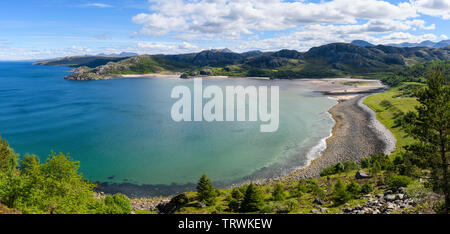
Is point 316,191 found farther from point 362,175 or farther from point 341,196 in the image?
point 362,175

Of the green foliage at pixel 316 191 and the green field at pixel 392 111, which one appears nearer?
the green foliage at pixel 316 191

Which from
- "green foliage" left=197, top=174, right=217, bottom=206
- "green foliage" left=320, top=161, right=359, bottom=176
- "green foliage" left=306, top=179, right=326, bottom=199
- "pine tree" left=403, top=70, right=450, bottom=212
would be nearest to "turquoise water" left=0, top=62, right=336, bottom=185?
"green foliage" left=320, top=161, right=359, bottom=176

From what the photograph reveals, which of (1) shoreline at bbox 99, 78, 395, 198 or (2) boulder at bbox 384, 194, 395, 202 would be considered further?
(1) shoreline at bbox 99, 78, 395, 198

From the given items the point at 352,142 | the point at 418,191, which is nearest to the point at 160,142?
the point at 352,142

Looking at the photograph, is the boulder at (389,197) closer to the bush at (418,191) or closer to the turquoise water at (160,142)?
the bush at (418,191)

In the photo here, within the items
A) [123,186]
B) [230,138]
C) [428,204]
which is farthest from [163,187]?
[428,204]

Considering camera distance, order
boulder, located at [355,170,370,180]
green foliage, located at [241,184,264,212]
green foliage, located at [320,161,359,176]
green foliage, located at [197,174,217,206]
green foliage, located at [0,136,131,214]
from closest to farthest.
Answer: green foliage, located at [0,136,131,214] < green foliage, located at [241,184,264,212] < green foliage, located at [197,174,217,206] < boulder, located at [355,170,370,180] < green foliage, located at [320,161,359,176]

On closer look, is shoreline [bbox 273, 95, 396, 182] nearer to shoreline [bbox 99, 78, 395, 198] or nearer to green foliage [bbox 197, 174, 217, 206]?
shoreline [bbox 99, 78, 395, 198]

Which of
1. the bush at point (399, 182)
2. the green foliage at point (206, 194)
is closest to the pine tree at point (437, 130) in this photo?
the bush at point (399, 182)

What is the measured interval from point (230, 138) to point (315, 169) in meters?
34.0

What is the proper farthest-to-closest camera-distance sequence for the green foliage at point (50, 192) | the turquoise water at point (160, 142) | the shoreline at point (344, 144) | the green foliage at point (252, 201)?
the turquoise water at point (160, 142), the shoreline at point (344, 144), the green foliage at point (252, 201), the green foliage at point (50, 192)

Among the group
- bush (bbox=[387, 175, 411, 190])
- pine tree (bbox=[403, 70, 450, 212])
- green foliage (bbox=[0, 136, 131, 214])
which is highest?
pine tree (bbox=[403, 70, 450, 212])

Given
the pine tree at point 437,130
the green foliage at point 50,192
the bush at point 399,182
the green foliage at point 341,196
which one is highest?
the pine tree at point 437,130
